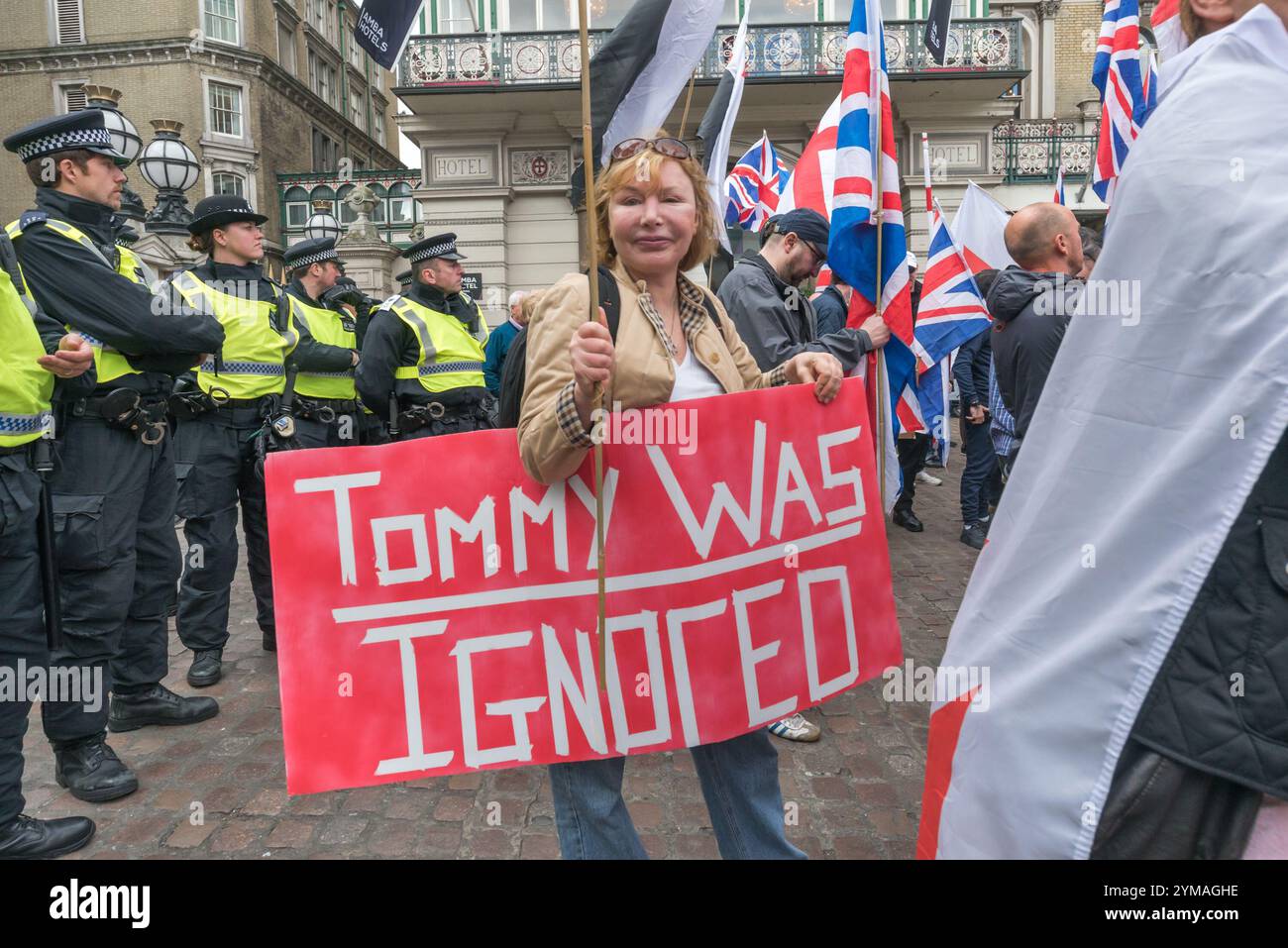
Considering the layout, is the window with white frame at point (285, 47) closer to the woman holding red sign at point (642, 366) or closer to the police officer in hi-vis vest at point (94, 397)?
the police officer in hi-vis vest at point (94, 397)

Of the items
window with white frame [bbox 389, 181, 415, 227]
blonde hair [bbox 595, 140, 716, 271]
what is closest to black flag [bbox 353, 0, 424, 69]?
blonde hair [bbox 595, 140, 716, 271]

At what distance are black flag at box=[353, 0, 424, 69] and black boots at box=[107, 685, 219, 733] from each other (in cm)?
318

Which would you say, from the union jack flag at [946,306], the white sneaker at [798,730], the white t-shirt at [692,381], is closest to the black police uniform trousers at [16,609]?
the white t-shirt at [692,381]

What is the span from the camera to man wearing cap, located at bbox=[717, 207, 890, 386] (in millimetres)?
3678

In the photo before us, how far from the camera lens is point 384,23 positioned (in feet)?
9.39

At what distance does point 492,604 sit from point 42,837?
2.14m

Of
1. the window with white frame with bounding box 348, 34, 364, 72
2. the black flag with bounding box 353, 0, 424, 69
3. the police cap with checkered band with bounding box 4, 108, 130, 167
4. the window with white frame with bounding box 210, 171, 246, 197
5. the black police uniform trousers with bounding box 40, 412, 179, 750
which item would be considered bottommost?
the black police uniform trousers with bounding box 40, 412, 179, 750

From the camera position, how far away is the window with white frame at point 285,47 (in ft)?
103

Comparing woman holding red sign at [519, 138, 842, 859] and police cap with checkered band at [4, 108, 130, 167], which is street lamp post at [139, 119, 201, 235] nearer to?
police cap with checkered band at [4, 108, 130, 167]

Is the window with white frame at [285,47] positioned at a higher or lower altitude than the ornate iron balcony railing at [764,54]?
higher

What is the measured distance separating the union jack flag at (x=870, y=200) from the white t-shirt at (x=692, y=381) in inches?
58.4

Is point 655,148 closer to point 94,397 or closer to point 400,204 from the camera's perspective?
point 94,397

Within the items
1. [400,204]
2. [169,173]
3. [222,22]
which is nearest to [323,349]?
[169,173]

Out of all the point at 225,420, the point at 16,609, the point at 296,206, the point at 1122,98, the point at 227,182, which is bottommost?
the point at 16,609
